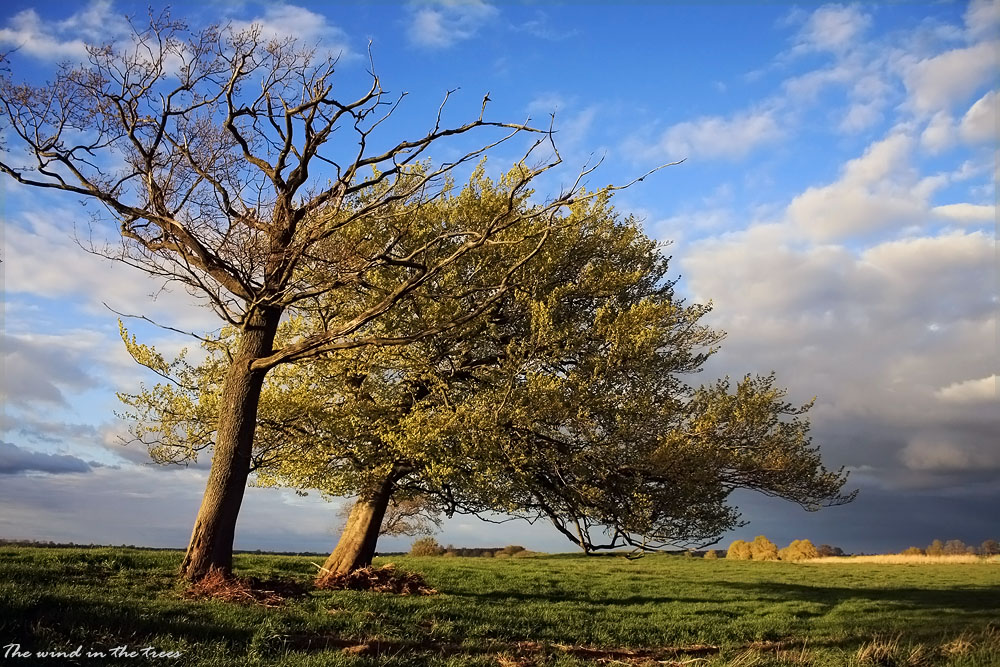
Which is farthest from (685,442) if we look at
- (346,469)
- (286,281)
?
(286,281)

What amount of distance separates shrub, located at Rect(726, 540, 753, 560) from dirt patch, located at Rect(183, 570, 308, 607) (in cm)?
4285

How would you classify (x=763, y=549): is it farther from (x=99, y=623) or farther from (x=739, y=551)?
(x=99, y=623)

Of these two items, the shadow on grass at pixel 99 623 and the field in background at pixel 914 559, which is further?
the field in background at pixel 914 559

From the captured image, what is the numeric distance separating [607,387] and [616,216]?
5675 mm

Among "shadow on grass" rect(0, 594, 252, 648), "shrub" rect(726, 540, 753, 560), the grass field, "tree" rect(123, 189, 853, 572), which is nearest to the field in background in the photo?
"shrub" rect(726, 540, 753, 560)

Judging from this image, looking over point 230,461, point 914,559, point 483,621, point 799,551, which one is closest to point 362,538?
point 230,461

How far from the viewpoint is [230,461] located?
15508 millimetres

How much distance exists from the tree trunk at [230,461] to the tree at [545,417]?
3.92 ft

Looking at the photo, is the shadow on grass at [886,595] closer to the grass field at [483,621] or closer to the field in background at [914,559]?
the grass field at [483,621]

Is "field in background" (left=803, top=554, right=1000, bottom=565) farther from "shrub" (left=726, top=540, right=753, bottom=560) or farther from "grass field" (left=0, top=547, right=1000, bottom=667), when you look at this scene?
"grass field" (left=0, top=547, right=1000, bottom=667)

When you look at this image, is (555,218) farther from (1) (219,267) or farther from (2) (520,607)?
(2) (520,607)

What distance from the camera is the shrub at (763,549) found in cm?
5031

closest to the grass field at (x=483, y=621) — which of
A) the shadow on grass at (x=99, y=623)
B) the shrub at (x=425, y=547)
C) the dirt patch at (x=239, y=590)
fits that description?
the shadow on grass at (x=99, y=623)

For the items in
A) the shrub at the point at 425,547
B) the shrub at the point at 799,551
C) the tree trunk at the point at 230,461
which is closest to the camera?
the tree trunk at the point at 230,461
